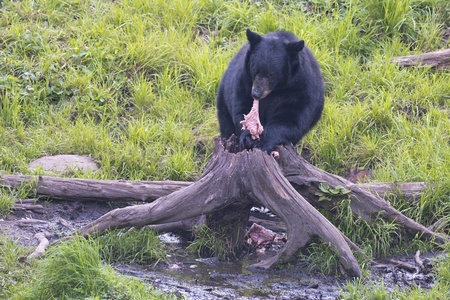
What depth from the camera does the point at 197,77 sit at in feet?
24.0

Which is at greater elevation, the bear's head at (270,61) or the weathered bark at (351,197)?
the bear's head at (270,61)

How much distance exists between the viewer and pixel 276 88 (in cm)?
499

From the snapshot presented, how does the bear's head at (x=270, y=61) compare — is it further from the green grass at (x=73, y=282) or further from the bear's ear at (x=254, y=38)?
the green grass at (x=73, y=282)

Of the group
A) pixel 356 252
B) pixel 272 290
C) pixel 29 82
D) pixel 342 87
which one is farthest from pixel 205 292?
pixel 29 82

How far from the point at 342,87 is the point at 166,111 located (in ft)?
7.23

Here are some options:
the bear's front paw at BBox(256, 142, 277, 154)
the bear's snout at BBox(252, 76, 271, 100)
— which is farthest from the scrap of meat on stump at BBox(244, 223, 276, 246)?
the bear's snout at BBox(252, 76, 271, 100)

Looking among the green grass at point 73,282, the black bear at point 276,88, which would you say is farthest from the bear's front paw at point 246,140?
the green grass at point 73,282

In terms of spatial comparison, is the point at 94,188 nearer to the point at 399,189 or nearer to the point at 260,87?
the point at 260,87

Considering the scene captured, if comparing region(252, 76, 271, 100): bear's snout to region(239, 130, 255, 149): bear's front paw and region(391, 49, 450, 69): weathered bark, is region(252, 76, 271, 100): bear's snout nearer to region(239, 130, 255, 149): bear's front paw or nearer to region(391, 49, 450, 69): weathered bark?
region(239, 130, 255, 149): bear's front paw

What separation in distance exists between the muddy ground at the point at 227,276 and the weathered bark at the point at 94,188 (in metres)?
0.33

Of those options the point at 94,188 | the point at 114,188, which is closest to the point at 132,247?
the point at 114,188

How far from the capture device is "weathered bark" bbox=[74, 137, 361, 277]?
396cm

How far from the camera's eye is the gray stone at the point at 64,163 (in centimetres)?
571

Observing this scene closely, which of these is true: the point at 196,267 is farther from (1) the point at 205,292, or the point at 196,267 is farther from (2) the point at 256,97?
(2) the point at 256,97
